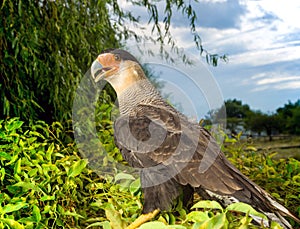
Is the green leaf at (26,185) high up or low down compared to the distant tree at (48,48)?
down

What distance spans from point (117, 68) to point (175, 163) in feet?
1.32

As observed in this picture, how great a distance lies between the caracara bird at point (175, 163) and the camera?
135 centimetres

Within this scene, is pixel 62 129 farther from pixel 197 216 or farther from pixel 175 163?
pixel 197 216

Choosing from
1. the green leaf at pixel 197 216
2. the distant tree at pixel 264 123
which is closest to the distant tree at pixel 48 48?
the distant tree at pixel 264 123

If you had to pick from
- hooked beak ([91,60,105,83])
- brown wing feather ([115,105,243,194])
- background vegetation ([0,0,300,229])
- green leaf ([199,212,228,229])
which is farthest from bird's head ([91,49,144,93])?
green leaf ([199,212,228,229])

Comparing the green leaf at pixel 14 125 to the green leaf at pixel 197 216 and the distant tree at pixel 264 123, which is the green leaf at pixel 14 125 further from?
the distant tree at pixel 264 123

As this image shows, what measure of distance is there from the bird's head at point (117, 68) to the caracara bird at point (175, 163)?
67 millimetres

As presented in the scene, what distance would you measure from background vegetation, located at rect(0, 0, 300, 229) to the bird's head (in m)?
0.31

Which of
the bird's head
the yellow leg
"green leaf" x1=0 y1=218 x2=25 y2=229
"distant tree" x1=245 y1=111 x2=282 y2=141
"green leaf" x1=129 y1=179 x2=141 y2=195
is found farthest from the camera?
"distant tree" x1=245 y1=111 x2=282 y2=141

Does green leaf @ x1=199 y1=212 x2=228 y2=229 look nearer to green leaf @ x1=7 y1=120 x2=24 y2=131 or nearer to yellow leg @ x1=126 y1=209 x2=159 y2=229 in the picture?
yellow leg @ x1=126 y1=209 x2=159 y2=229

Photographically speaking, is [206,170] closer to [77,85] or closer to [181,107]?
[181,107]

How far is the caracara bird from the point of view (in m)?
1.35

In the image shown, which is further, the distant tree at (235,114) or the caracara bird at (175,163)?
the distant tree at (235,114)

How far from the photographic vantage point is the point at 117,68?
60.4 inches
